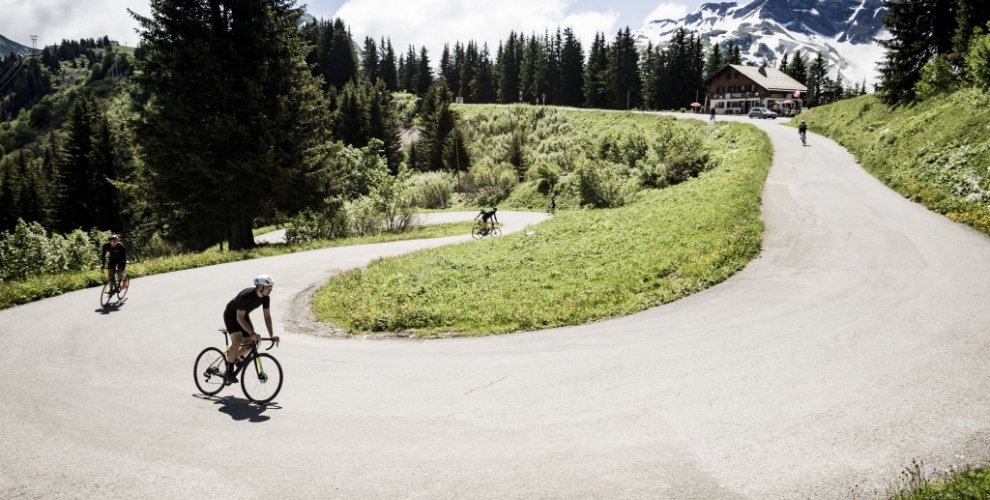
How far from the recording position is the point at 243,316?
29.2ft

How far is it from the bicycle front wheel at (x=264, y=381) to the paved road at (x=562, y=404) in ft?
1.10

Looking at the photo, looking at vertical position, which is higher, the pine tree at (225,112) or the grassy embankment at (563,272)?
the pine tree at (225,112)

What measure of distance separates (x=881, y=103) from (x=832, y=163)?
13.8 meters

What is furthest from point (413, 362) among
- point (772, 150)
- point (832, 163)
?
point (772, 150)

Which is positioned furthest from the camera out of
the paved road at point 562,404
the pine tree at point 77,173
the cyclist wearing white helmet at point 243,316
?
the pine tree at point 77,173

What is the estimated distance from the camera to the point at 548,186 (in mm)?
51750

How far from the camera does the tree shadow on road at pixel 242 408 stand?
8.25 metres

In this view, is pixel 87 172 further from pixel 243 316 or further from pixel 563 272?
pixel 243 316

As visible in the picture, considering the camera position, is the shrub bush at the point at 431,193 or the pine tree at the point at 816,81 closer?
the shrub bush at the point at 431,193

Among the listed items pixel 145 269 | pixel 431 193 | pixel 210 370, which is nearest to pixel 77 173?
pixel 431 193

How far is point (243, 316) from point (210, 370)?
1280mm

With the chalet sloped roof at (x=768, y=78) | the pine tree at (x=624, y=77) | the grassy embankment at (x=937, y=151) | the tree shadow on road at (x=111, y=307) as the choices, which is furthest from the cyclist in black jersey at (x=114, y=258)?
the chalet sloped roof at (x=768, y=78)

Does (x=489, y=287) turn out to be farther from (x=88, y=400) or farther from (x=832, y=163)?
(x=832, y=163)

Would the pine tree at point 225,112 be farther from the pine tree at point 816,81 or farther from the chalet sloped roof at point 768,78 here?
the pine tree at point 816,81
